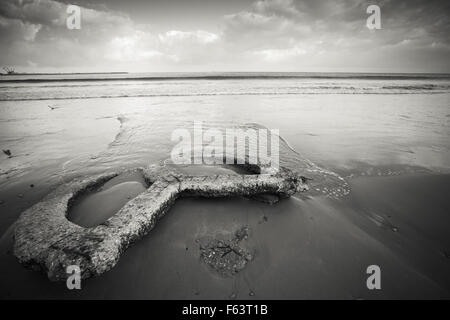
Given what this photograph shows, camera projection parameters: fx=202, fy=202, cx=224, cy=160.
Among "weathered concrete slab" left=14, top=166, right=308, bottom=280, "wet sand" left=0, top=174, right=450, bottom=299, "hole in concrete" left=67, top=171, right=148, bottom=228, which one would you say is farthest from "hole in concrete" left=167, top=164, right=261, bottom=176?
"wet sand" left=0, top=174, right=450, bottom=299

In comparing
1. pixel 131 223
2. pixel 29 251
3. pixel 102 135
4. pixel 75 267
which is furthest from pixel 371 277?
pixel 102 135

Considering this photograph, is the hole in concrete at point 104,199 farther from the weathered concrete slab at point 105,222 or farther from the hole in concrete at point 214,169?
the hole in concrete at point 214,169

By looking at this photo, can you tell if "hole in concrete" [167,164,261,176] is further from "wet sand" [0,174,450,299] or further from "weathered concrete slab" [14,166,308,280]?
"wet sand" [0,174,450,299]

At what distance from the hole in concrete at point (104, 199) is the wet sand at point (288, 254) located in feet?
2.44

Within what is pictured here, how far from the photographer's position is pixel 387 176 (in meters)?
4.29

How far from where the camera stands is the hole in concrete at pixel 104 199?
9.49 ft

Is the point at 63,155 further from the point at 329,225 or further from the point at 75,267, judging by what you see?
the point at 329,225

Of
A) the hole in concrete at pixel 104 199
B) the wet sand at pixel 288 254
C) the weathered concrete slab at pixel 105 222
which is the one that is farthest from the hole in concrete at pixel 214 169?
the wet sand at pixel 288 254

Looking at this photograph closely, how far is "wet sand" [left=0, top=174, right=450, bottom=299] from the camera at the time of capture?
2004 mm

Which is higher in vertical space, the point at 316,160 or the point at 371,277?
the point at 316,160
